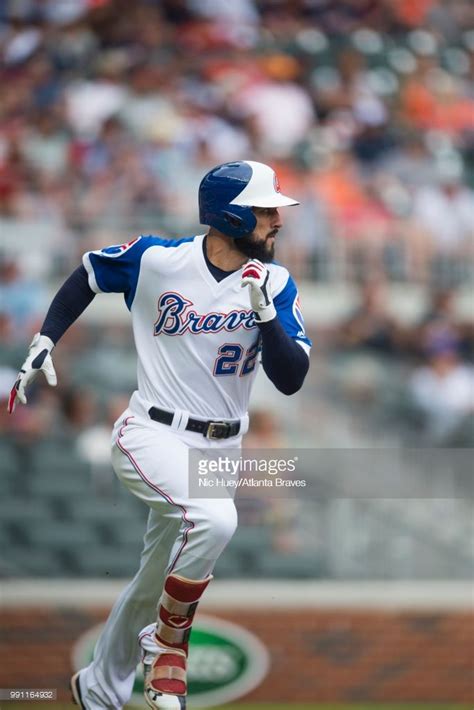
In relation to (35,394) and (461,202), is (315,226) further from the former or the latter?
(35,394)

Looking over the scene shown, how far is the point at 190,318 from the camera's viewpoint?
4.09m

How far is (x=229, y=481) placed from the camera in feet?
13.8

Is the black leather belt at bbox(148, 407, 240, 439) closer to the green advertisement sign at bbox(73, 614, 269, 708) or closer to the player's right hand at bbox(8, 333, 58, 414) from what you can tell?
the player's right hand at bbox(8, 333, 58, 414)

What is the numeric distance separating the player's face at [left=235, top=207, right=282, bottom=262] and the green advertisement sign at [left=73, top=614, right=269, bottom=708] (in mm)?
3329

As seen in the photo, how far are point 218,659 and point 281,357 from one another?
142 inches

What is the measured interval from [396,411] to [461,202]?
2.25 meters

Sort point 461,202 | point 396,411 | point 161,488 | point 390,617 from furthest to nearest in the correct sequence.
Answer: point 461,202
point 396,411
point 390,617
point 161,488

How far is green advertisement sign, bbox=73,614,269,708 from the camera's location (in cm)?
676

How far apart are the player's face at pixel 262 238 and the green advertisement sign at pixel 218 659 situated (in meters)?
3.33

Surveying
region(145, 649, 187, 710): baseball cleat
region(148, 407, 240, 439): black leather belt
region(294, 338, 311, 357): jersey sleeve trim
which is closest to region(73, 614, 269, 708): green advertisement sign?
region(145, 649, 187, 710): baseball cleat

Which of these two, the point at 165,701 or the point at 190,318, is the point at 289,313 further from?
the point at 165,701

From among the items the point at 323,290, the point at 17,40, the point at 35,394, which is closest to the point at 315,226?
the point at 323,290

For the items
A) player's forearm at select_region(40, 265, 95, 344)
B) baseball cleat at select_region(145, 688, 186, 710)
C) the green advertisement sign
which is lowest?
the green advertisement sign

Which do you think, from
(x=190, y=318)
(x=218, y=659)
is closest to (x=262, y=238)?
(x=190, y=318)
